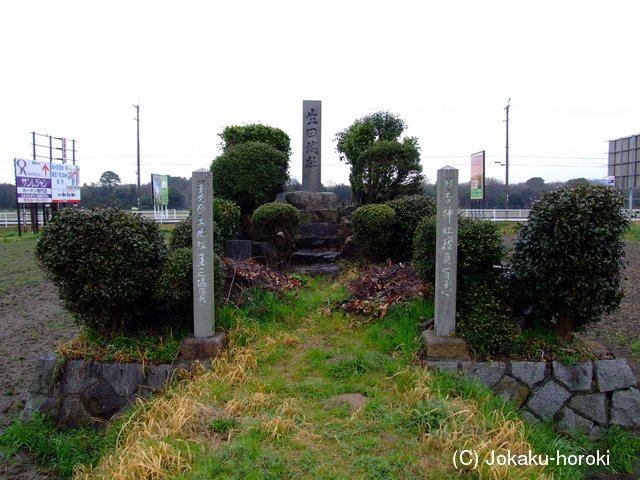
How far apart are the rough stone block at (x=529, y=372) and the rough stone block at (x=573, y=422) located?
15.3 inches

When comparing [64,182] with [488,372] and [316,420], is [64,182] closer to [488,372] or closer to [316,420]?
[316,420]

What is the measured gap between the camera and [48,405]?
469cm

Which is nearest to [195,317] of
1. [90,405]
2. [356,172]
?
[90,405]

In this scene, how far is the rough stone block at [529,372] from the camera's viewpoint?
14.3 feet

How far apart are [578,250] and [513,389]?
1451 mm

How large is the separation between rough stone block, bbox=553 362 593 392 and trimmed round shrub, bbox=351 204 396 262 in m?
3.80

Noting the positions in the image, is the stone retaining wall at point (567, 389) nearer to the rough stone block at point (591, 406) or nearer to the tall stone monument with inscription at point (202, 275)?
the rough stone block at point (591, 406)

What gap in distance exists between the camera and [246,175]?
30.9 feet

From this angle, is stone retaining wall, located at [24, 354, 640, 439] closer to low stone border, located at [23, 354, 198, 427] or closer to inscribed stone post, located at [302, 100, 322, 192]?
low stone border, located at [23, 354, 198, 427]

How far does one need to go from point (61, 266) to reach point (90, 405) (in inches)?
57.9

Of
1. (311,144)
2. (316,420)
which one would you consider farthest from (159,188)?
(316,420)

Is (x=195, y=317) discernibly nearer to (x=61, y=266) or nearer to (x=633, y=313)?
(x=61, y=266)

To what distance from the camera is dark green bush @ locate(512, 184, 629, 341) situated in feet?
13.9

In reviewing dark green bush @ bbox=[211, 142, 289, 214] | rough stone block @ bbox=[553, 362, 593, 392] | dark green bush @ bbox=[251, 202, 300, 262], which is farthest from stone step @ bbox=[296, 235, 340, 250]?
rough stone block @ bbox=[553, 362, 593, 392]
